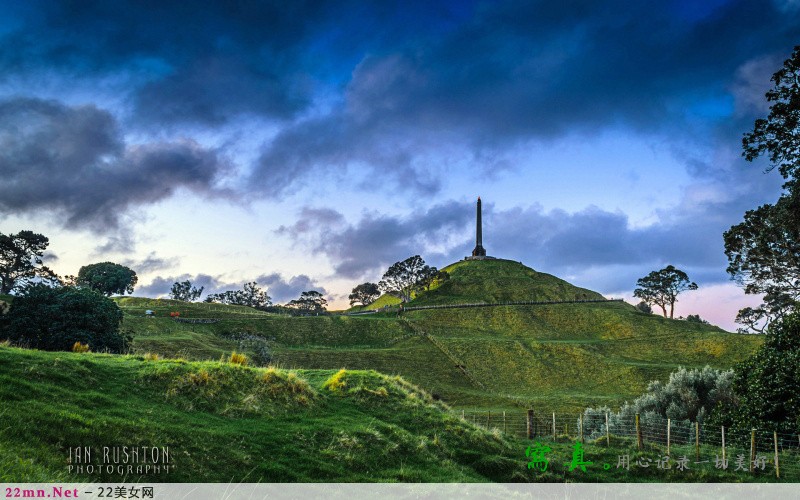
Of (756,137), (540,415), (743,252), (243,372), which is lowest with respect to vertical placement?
(540,415)

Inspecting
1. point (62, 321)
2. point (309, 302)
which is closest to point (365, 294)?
point (309, 302)

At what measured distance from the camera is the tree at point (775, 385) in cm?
2547

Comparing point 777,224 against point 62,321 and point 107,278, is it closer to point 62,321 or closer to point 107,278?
point 62,321

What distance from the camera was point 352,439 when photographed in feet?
60.4

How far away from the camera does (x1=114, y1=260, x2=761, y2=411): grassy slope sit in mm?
65188

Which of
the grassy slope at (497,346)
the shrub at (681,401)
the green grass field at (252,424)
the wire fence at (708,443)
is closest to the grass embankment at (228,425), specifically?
the green grass field at (252,424)

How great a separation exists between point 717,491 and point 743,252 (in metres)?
24.7

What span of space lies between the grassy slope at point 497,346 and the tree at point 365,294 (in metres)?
47.7

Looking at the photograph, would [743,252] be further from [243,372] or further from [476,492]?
[243,372]

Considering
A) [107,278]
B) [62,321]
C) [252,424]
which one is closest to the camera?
[252,424]

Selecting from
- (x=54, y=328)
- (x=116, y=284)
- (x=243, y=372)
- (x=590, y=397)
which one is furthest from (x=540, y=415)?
(x=116, y=284)

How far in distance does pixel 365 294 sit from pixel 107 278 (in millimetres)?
75472

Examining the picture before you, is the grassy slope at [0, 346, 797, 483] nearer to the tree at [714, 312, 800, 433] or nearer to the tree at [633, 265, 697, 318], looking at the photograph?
the tree at [714, 312, 800, 433]

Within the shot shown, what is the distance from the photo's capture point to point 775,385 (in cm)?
2641
